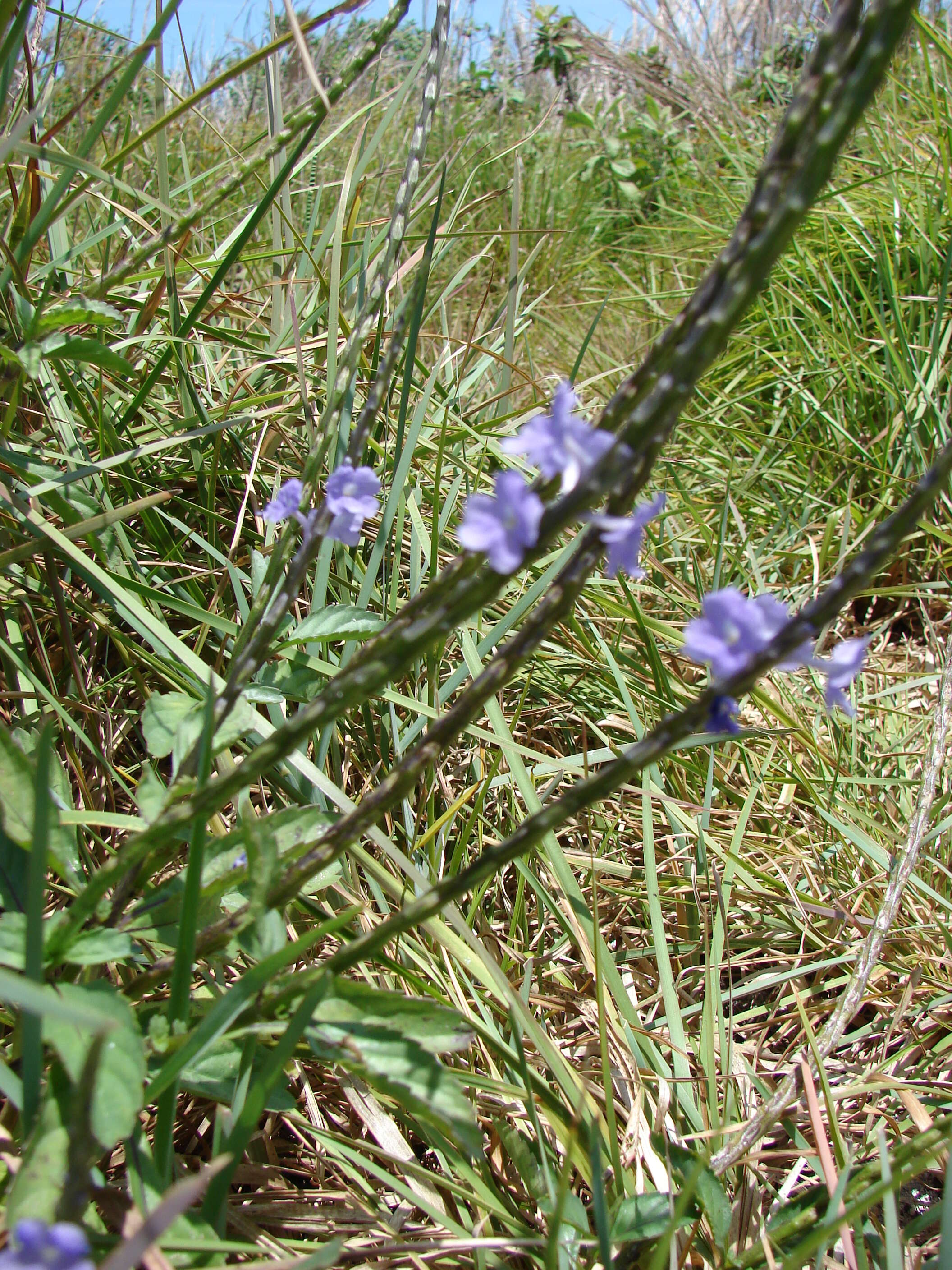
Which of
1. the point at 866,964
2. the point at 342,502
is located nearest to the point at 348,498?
the point at 342,502

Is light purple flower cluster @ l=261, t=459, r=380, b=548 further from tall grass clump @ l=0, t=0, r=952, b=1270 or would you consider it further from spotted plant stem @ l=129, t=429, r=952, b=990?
spotted plant stem @ l=129, t=429, r=952, b=990

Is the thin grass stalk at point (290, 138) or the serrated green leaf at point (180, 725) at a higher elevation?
the thin grass stalk at point (290, 138)

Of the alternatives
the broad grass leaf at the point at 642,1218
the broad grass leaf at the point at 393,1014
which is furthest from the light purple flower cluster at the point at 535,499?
the broad grass leaf at the point at 642,1218

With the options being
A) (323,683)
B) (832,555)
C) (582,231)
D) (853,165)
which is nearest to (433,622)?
(323,683)

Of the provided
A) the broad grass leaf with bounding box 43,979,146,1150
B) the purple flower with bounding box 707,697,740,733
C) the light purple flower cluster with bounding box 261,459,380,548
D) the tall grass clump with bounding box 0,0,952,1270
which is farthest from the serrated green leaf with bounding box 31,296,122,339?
the purple flower with bounding box 707,697,740,733

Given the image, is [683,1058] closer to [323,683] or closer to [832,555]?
[323,683]

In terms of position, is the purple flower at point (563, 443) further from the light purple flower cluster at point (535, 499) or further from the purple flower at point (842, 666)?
the purple flower at point (842, 666)

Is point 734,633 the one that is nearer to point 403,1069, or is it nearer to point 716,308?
point 716,308

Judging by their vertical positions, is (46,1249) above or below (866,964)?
below
